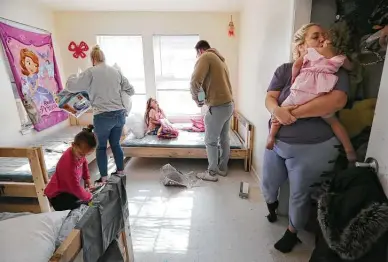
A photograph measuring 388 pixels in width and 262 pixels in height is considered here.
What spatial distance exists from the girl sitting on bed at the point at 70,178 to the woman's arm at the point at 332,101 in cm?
137

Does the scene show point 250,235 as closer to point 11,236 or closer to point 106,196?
point 106,196

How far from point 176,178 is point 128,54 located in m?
2.35

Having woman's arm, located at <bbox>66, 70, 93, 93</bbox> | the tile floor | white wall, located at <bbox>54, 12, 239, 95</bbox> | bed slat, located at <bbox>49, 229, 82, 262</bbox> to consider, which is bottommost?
the tile floor

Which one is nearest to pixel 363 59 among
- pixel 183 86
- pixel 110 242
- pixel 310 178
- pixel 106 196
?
pixel 310 178

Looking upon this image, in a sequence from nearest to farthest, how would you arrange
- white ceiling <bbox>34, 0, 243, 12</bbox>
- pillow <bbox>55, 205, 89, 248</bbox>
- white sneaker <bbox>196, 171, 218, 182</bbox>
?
pillow <bbox>55, 205, 89, 248</bbox>
white sneaker <bbox>196, 171, 218, 182</bbox>
white ceiling <bbox>34, 0, 243, 12</bbox>

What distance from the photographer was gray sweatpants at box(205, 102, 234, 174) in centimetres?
232

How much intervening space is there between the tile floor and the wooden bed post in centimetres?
67

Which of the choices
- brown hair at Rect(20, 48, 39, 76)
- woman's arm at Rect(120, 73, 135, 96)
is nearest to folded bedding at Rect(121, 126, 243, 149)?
woman's arm at Rect(120, 73, 135, 96)

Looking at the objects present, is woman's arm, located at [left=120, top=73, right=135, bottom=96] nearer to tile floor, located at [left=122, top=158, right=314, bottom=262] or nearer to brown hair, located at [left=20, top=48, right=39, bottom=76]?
tile floor, located at [left=122, top=158, right=314, bottom=262]

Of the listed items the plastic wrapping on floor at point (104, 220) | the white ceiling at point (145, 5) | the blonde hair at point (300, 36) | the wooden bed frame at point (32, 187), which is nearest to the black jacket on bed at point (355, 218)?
the blonde hair at point (300, 36)

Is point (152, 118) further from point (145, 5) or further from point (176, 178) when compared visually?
point (145, 5)

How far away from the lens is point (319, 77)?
1.14 metres

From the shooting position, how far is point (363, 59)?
1317 millimetres

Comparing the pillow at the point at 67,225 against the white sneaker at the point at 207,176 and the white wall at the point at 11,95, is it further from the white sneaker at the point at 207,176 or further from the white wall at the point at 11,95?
the white wall at the point at 11,95
